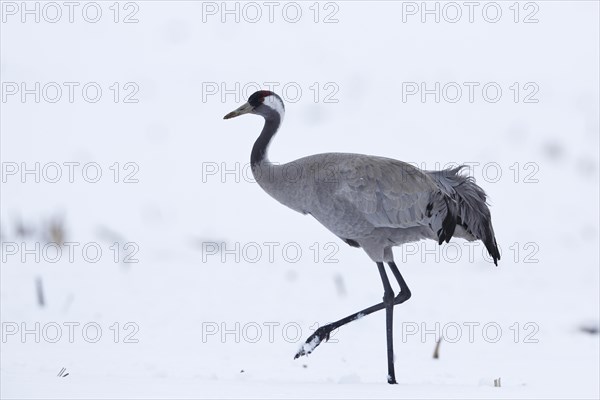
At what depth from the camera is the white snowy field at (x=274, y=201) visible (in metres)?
6.77

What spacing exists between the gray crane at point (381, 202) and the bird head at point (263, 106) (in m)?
0.39

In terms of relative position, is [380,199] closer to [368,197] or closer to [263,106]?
[368,197]

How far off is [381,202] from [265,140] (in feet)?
2.88

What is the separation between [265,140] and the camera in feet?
20.5

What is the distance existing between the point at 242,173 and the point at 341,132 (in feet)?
5.27

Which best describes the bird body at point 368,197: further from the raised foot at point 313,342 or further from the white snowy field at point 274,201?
the white snowy field at point 274,201

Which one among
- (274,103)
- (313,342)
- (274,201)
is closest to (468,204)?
(313,342)

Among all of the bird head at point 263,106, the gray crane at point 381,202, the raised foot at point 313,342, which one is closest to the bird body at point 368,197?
the gray crane at point 381,202

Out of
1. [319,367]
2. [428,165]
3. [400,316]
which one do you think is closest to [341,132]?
[428,165]

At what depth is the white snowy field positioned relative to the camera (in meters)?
6.77

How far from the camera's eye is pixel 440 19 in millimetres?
16828

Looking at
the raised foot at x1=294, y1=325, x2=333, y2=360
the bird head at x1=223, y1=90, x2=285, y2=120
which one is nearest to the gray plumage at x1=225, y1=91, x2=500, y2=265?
the bird head at x1=223, y1=90, x2=285, y2=120

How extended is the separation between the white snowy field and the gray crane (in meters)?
0.83

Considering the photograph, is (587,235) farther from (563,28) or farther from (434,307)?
(563,28)
